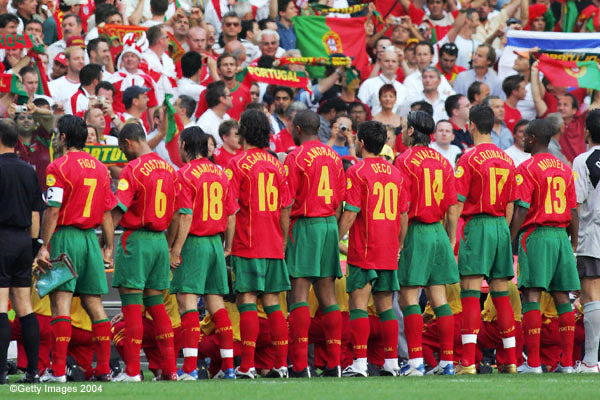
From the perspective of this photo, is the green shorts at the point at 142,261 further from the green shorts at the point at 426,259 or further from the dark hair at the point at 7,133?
the green shorts at the point at 426,259

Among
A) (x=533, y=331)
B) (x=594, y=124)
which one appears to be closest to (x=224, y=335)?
(x=533, y=331)

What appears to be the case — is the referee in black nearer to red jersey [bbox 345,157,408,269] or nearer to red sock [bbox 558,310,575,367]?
red jersey [bbox 345,157,408,269]

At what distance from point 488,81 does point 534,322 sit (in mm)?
8276

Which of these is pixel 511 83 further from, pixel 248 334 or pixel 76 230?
pixel 76 230

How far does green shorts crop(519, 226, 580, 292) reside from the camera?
12961mm

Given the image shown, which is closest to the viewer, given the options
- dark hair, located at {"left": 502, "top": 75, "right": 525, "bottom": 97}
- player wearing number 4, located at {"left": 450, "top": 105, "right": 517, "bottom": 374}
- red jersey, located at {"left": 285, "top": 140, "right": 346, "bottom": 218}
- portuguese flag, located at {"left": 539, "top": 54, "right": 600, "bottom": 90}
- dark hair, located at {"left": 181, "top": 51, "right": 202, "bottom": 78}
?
red jersey, located at {"left": 285, "top": 140, "right": 346, "bottom": 218}

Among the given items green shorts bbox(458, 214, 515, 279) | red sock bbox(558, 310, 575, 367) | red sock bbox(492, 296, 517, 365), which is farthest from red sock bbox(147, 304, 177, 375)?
red sock bbox(558, 310, 575, 367)

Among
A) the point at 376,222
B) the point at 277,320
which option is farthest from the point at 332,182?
the point at 277,320

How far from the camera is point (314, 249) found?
1254 centimetres

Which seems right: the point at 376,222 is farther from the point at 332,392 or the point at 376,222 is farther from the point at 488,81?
the point at 488,81

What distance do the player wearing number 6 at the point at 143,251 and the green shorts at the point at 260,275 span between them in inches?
27.2

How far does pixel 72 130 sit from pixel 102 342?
1930 mm

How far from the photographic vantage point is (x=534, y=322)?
42.6ft

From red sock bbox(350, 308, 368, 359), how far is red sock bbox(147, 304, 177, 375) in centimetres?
171
